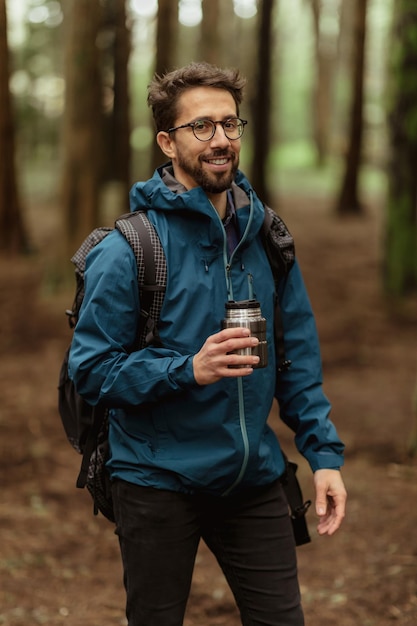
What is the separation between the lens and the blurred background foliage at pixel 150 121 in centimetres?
1180

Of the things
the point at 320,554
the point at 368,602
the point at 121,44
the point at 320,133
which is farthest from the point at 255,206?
the point at 320,133

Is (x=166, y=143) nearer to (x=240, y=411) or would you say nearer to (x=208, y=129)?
(x=208, y=129)

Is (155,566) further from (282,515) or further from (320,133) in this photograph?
(320,133)

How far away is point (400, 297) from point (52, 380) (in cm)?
547

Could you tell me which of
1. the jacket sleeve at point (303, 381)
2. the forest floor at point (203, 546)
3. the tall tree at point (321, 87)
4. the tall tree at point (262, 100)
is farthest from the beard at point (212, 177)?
the tall tree at point (321, 87)

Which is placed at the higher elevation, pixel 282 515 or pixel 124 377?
pixel 124 377

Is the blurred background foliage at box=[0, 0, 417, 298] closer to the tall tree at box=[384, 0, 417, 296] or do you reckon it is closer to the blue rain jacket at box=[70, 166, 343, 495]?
the tall tree at box=[384, 0, 417, 296]

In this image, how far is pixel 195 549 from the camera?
9.84ft

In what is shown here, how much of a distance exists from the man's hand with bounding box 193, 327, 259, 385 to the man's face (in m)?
0.61

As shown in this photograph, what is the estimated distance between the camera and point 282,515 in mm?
3098

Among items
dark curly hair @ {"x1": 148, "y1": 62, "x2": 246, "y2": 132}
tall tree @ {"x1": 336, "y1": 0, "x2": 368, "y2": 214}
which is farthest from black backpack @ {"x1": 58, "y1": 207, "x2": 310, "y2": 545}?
tall tree @ {"x1": 336, "y1": 0, "x2": 368, "y2": 214}

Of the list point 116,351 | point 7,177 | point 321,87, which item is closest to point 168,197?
point 116,351

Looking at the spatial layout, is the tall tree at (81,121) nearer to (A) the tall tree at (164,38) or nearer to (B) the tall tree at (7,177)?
(B) the tall tree at (7,177)

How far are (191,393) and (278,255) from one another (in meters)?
0.66
